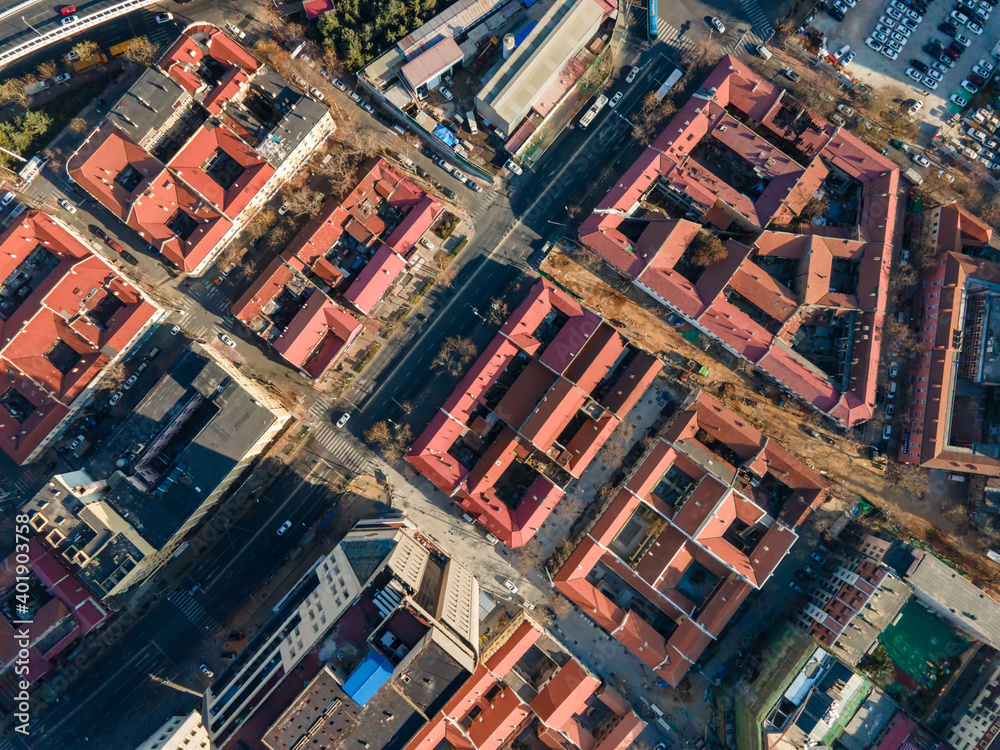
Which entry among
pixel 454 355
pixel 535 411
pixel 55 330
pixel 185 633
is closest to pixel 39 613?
pixel 185 633

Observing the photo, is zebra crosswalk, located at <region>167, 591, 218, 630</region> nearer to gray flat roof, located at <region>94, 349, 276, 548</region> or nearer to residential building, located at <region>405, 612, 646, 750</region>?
gray flat roof, located at <region>94, 349, 276, 548</region>

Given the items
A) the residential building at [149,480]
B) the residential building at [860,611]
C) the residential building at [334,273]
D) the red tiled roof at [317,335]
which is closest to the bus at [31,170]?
the residential building at [334,273]

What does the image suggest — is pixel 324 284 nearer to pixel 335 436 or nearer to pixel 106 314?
pixel 335 436

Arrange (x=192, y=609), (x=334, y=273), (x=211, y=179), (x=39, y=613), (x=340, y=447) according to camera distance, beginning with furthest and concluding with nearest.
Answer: (x=340, y=447) → (x=192, y=609) → (x=334, y=273) → (x=211, y=179) → (x=39, y=613)

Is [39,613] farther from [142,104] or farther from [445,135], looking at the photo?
[445,135]

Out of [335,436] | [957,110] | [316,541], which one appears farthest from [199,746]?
[957,110]
